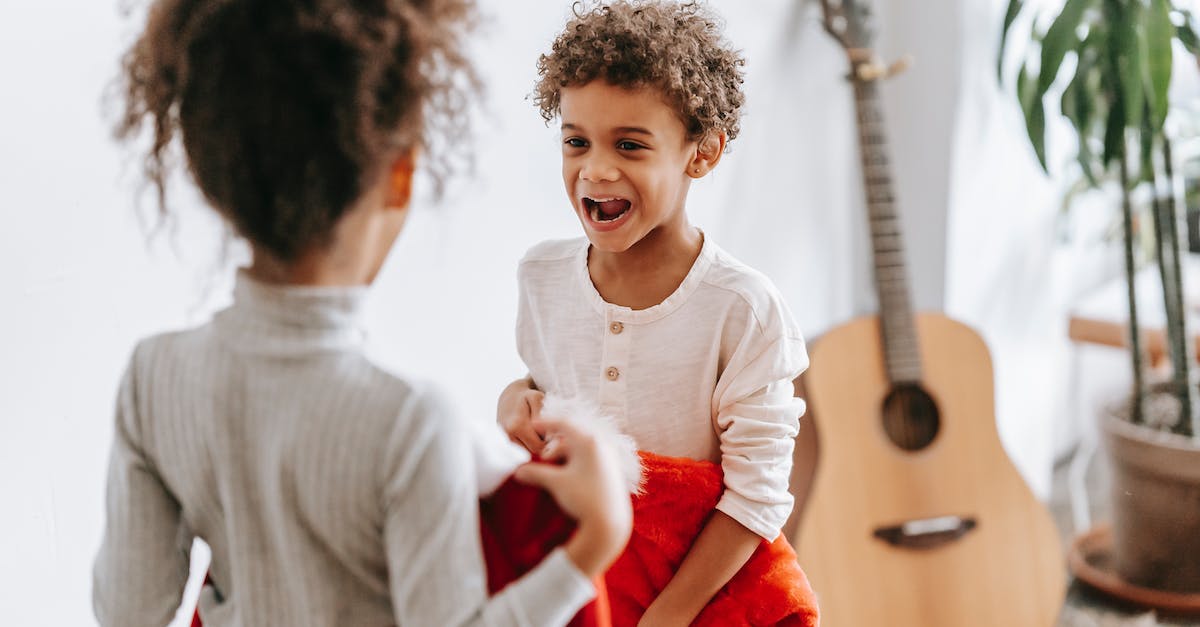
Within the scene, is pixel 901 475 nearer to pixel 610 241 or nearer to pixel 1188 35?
pixel 1188 35

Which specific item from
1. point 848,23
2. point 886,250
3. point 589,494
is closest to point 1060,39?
point 848,23

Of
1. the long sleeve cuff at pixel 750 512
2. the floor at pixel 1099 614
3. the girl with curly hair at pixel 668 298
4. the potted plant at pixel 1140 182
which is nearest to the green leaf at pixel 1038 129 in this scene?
the potted plant at pixel 1140 182

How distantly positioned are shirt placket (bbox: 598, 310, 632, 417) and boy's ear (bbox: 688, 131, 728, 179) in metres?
0.15

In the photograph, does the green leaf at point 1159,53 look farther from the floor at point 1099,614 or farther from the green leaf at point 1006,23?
the floor at point 1099,614

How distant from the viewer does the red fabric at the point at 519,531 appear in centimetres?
66

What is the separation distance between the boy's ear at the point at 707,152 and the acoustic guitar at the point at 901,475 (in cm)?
80

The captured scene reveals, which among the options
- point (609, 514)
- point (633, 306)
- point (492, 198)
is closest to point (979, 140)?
point (492, 198)

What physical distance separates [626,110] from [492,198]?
51 cm

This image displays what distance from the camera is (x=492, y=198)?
4.31 feet

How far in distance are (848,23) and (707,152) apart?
99 centimetres

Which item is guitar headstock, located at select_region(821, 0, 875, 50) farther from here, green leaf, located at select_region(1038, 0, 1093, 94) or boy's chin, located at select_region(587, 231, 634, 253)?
boy's chin, located at select_region(587, 231, 634, 253)

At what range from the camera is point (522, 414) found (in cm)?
85

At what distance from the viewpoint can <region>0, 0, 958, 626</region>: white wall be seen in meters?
0.91

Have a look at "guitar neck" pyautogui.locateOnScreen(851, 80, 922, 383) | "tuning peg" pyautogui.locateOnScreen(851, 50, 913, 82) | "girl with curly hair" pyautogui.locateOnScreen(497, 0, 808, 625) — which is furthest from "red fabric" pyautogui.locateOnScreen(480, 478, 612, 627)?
"tuning peg" pyautogui.locateOnScreen(851, 50, 913, 82)
